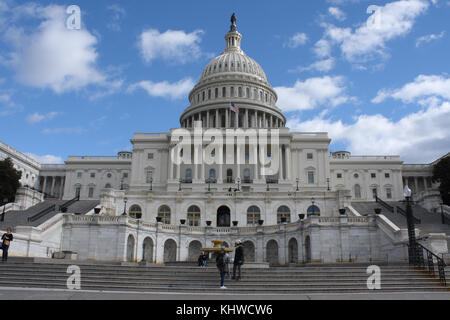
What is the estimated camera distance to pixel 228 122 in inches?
4075

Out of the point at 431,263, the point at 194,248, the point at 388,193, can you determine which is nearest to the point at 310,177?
the point at 388,193

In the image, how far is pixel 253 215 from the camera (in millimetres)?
53656

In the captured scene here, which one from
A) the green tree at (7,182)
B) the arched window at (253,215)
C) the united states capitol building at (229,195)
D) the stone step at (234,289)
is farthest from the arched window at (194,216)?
the stone step at (234,289)

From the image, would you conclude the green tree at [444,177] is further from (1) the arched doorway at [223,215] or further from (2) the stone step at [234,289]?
(2) the stone step at [234,289]

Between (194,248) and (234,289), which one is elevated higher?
(194,248)

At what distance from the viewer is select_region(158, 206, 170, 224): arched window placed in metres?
53.8

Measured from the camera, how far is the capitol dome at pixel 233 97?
107m

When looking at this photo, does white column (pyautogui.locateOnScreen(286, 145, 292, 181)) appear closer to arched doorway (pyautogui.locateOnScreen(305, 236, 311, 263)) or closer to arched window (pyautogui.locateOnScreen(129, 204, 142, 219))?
arched window (pyautogui.locateOnScreen(129, 204, 142, 219))

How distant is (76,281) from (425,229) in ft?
107

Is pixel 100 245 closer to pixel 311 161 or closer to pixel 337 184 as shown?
pixel 311 161

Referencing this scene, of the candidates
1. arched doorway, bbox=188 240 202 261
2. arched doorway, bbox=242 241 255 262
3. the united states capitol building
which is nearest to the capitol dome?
the united states capitol building

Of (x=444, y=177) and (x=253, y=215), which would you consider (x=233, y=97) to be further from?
(x=253, y=215)

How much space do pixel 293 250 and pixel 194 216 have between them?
1635 centimetres

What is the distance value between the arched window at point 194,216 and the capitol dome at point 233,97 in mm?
48560
